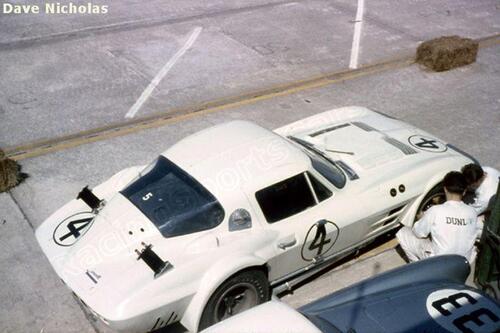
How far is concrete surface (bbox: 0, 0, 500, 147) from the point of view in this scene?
10.8 m

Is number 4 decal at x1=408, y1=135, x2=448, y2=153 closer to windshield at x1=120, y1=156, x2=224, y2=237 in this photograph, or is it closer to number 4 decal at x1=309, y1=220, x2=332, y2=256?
number 4 decal at x1=309, y1=220, x2=332, y2=256

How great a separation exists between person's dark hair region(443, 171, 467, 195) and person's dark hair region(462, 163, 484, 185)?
0.41m

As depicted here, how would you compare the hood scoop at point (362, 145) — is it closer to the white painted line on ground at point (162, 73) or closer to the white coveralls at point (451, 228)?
the white coveralls at point (451, 228)

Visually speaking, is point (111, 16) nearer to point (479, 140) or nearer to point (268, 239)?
point (479, 140)

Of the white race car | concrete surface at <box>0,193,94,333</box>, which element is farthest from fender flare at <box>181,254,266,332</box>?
concrete surface at <box>0,193,94,333</box>

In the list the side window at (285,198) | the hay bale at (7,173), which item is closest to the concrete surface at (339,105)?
the hay bale at (7,173)

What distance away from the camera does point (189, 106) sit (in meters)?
10.8

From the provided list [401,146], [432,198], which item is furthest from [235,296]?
[401,146]

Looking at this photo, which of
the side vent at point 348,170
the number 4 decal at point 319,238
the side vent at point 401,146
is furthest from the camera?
the side vent at point 401,146

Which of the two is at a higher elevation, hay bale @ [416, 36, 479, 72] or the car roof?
the car roof

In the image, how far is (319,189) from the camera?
6.32 metres

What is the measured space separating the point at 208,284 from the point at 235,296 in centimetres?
51

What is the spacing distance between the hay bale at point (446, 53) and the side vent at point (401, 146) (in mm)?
5455

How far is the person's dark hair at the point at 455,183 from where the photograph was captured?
6.34 metres
